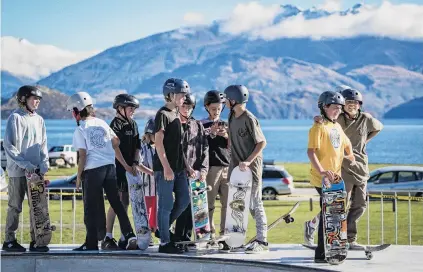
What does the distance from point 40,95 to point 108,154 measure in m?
1.06

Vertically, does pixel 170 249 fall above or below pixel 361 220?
above

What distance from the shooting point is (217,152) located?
10453 millimetres

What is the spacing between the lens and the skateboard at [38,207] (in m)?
9.95

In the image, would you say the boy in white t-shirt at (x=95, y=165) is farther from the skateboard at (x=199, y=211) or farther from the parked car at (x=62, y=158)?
the parked car at (x=62, y=158)

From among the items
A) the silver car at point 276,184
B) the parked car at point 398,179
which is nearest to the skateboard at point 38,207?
the silver car at point 276,184

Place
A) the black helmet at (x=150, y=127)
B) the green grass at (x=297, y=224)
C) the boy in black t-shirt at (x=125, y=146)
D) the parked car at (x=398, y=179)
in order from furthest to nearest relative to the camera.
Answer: the parked car at (x=398, y=179)
the green grass at (x=297, y=224)
the boy in black t-shirt at (x=125, y=146)
the black helmet at (x=150, y=127)

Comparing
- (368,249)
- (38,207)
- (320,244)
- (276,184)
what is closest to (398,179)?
(276,184)

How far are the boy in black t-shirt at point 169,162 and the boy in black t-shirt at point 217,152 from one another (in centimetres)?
52

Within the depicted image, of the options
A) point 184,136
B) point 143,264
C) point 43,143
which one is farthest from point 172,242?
point 43,143

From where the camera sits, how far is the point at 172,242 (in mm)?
10109

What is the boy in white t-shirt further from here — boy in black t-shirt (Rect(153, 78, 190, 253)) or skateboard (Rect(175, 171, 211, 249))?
skateboard (Rect(175, 171, 211, 249))

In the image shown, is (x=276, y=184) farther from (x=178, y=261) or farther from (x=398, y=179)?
(x=178, y=261)

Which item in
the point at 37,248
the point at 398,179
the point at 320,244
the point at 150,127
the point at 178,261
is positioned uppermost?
the point at 150,127

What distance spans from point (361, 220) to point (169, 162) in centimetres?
1152
